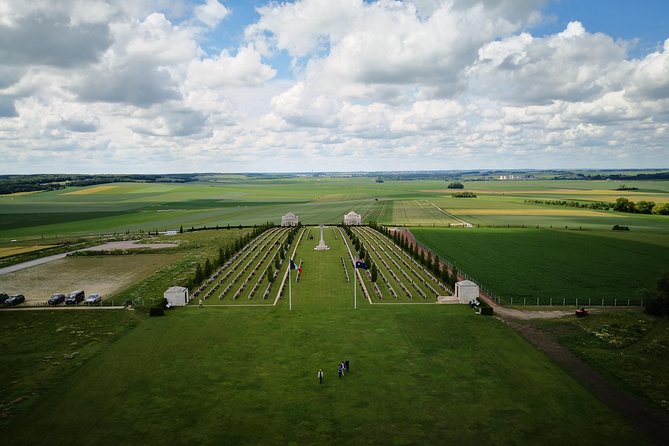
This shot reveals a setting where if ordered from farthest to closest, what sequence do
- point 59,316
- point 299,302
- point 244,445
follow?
point 299,302 < point 59,316 < point 244,445

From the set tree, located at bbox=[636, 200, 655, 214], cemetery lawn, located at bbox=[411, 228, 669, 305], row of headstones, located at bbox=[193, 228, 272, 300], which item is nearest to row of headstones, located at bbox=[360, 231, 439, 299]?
cemetery lawn, located at bbox=[411, 228, 669, 305]

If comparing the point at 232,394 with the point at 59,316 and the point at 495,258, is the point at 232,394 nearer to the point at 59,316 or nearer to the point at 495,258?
the point at 59,316

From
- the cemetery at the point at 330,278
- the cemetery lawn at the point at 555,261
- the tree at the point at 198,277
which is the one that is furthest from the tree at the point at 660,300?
the tree at the point at 198,277

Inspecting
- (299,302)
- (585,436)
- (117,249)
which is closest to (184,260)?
(117,249)

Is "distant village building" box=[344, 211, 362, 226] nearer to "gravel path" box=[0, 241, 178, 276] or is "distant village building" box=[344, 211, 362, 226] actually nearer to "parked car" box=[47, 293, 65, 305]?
"gravel path" box=[0, 241, 178, 276]

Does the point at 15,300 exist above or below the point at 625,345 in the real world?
above

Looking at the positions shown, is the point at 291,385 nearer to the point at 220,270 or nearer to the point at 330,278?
the point at 330,278

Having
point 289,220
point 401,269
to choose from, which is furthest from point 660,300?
point 289,220
